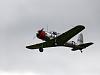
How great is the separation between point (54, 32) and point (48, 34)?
151 cm

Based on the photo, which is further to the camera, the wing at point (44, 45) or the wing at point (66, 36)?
the wing at point (44, 45)

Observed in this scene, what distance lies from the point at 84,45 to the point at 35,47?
11348 mm

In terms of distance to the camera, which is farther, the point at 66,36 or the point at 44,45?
the point at 44,45

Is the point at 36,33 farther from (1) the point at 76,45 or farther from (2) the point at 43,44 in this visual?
(1) the point at 76,45

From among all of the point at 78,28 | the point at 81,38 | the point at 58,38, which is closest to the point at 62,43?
the point at 58,38

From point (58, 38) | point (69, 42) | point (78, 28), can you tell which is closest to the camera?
point (78, 28)

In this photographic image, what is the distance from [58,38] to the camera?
77.4 m

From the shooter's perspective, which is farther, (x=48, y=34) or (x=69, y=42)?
(x=69, y=42)

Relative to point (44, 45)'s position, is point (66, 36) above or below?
above

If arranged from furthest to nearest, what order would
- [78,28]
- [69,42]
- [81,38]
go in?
1. [81,38]
2. [69,42]
3. [78,28]

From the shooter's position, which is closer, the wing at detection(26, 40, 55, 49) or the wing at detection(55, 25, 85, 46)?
the wing at detection(55, 25, 85, 46)

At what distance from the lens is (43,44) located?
8069 centimetres

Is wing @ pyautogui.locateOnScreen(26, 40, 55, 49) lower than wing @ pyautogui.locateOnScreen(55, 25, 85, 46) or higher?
lower

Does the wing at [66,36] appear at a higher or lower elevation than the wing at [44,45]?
higher
